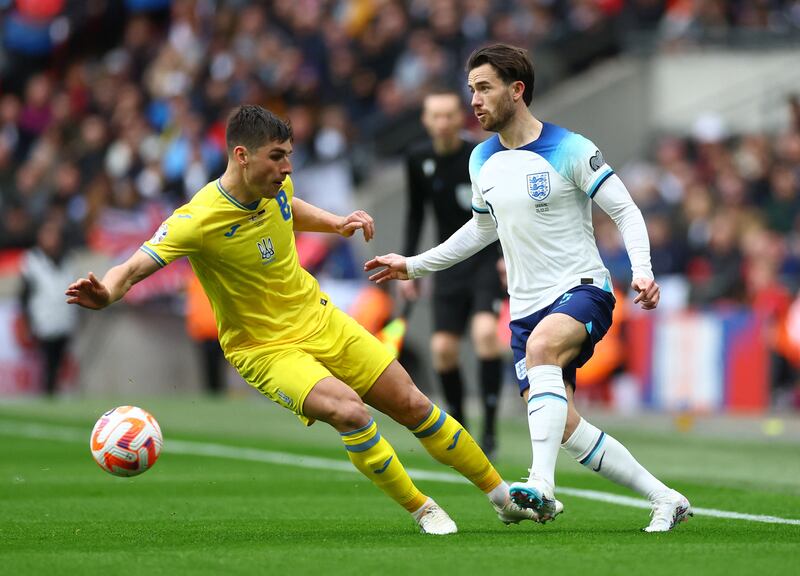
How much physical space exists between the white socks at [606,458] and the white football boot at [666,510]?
0.04 metres

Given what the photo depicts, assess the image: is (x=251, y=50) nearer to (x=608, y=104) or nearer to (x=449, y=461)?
(x=608, y=104)

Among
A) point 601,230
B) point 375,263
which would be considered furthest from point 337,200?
point 375,263

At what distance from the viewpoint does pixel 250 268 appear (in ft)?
25.3

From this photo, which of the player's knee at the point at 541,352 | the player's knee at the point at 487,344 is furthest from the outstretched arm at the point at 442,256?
the player's knee at the point at 487,344

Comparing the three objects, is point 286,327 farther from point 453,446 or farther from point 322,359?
point 453,446

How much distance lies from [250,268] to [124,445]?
1108 millimetres

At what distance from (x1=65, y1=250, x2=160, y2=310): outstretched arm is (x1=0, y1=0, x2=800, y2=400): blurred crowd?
492 inches

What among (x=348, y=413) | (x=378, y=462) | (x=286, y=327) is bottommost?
(x=378, y=462)

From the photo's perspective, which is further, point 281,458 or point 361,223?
point 281,458

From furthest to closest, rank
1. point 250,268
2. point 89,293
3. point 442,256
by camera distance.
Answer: point 442,256 → point 250,268 → point 89,293

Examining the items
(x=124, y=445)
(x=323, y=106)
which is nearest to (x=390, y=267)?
(x=124, y=445)

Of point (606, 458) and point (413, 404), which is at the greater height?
point (413, 404)

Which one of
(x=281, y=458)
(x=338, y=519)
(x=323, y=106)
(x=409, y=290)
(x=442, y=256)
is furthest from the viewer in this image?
(x=323, y=106)

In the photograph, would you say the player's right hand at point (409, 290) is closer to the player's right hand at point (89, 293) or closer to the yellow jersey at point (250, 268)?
the yellow jersey at point (250, 268)
